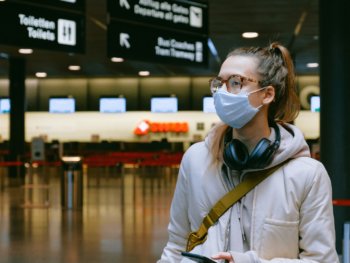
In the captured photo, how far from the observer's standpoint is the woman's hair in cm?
200

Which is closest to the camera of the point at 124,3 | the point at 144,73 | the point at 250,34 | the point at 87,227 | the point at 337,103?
the point at 337,103

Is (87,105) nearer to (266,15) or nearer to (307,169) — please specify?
(266,15)

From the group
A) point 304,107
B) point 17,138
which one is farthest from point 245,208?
point 304,107

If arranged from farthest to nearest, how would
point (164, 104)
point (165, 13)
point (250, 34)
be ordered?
point (164, 104) < point (250, 34) < point (165, 13)

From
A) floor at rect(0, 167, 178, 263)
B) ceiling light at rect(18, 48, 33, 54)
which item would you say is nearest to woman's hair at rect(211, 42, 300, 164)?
floor at rect(0, 167, 178, 263)

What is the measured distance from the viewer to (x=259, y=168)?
6.23ft

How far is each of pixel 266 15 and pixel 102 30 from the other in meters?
4.38

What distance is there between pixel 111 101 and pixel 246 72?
1137 inches

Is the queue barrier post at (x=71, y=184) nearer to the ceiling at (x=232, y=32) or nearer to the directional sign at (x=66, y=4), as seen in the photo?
the ceiling at (x=232, y=32)

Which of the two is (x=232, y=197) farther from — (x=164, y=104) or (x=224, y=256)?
(x=164, y=104)

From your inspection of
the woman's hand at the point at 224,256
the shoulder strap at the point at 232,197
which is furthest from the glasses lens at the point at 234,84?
the woman's hand at the point at 224,256

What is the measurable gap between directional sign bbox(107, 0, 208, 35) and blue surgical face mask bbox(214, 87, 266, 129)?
6107 millimetres

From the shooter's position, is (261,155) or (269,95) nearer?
(261,155)

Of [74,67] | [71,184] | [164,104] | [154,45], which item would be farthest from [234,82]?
[164,104]
